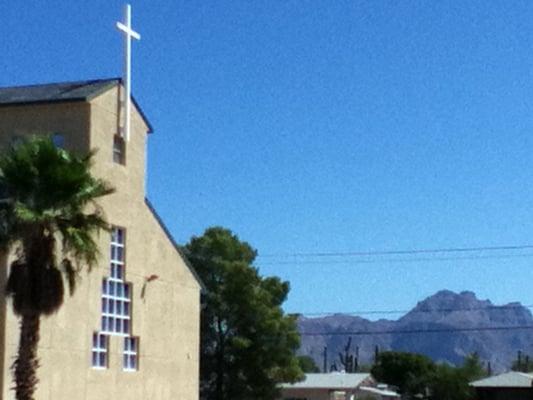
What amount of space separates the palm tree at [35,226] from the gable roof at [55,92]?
30.4 ft

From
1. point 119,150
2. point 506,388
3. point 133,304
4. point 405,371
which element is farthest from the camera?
point 405,371

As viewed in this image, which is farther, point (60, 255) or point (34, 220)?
point (60, 255)

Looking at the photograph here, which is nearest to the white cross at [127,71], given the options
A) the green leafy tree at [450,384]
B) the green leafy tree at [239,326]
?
the green leafy tree at [239,326]

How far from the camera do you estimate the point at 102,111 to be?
44.0 meters

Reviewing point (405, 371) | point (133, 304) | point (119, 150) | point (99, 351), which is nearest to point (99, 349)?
point (99, 351)

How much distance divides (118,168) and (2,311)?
846cm

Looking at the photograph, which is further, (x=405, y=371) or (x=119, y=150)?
(x=405, y=371)

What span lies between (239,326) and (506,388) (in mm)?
21875

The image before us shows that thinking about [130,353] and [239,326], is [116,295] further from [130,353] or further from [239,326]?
[239,326]

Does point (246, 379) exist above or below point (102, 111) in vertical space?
below

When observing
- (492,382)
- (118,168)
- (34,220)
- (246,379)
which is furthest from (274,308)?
(34,220)

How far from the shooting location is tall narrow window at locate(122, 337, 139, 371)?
149 feet

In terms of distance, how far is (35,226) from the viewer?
33.6 metres

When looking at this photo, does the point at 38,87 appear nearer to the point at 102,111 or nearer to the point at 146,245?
the point at 102,111
